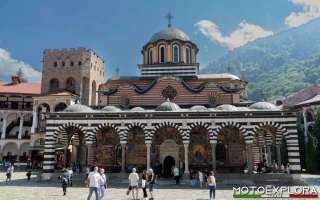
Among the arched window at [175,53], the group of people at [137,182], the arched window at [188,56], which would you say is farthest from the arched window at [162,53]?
the group of people at [137,182]

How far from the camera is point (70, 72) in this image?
155 feet

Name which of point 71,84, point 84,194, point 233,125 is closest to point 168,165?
point 233,125

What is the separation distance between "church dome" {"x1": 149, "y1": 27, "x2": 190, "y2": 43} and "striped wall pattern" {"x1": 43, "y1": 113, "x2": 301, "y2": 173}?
1203 centimetres

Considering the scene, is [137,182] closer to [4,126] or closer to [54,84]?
[54,84]

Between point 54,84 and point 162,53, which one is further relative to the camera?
point 54,84

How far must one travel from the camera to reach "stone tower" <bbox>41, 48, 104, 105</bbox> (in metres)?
46.6

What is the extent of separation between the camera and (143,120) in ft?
75.0

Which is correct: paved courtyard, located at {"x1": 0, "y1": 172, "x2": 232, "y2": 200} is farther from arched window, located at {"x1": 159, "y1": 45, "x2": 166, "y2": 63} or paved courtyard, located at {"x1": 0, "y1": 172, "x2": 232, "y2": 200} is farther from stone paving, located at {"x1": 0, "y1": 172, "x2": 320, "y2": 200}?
arched window, located at {"x1": 159, "y1": 45, "x2": 166, "y2": 63}

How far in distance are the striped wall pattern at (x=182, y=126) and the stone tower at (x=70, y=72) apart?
23019mm

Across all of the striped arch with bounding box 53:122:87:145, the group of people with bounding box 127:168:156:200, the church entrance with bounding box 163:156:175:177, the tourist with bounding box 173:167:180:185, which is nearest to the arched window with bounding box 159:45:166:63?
the church entrance with bounding box 163:156:175:177

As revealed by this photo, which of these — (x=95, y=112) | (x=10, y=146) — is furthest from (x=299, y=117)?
(x=10, y=146)

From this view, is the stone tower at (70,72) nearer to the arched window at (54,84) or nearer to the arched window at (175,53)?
the arched window at (54,84)

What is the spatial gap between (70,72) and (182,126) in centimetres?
2960

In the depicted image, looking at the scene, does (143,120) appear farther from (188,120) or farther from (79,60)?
(79,60)
